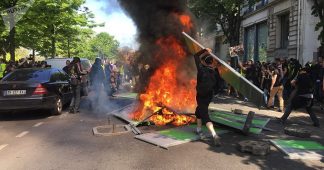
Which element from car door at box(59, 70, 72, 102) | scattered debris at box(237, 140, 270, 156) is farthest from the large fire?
car door at box(59, 70, 72, 102)

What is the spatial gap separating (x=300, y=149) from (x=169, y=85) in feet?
13.1

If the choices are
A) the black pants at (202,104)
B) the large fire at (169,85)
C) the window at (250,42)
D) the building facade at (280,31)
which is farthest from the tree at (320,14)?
the window at (250,42)

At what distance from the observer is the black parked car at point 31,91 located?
11.1 m

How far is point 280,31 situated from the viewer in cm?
2809

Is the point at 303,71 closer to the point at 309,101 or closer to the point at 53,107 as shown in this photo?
the point at 309,101

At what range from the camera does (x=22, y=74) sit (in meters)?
12.1

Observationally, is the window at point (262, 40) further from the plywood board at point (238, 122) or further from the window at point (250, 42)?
the plywood board at point (238, 122)

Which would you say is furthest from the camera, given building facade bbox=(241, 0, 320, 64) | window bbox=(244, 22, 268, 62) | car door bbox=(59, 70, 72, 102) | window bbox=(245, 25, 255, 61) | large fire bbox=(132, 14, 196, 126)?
window bbox=(245, 25, 255, 61)

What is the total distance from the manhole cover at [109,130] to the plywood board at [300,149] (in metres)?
3.24

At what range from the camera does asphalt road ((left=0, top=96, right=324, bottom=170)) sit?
21.0 feet

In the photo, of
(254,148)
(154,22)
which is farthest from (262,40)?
(254,148)

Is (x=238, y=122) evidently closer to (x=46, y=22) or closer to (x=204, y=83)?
(x=204, y=83)

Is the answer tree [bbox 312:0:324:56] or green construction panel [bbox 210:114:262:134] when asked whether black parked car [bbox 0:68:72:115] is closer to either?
green construction panel [bbox 210:114:262:134]

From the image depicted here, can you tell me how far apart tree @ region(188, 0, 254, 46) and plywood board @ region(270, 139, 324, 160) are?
16.8 metres
